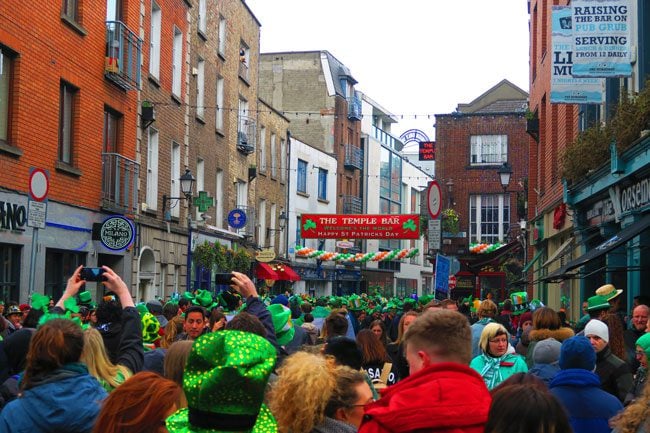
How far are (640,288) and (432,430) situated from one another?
13.4 metres

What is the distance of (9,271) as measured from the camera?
656 inches

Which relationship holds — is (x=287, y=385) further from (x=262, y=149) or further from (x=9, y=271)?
(x=262, y=149)

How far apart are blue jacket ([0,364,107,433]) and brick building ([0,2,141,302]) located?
1011cm

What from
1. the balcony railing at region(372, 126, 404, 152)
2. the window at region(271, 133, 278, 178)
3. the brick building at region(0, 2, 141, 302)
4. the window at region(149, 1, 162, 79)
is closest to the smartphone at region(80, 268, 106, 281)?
the brick building at region(0, 2, 141, 302)

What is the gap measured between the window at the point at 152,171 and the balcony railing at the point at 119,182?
6.82ft

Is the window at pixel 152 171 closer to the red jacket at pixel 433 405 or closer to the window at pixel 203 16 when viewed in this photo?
the window at pixel 203 16

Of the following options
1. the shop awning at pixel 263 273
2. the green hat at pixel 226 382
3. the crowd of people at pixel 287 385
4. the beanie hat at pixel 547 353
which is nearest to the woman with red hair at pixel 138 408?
the crowd of people at pixel 287 385

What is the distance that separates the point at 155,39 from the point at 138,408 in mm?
22829

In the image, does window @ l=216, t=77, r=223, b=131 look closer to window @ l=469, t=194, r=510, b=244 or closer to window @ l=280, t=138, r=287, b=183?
window @ l=280, t=138, r=287, b=183

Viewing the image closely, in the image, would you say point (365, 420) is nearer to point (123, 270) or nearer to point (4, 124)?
point (4, 124)

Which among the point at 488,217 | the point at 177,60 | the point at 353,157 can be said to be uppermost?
the point at 353,157

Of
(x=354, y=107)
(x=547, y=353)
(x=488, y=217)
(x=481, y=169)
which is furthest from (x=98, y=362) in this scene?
(x=354, y=107)

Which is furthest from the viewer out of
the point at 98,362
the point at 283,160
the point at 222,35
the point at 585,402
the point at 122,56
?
the point at 283,160

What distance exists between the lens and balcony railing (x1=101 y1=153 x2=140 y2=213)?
21375 millimetres
